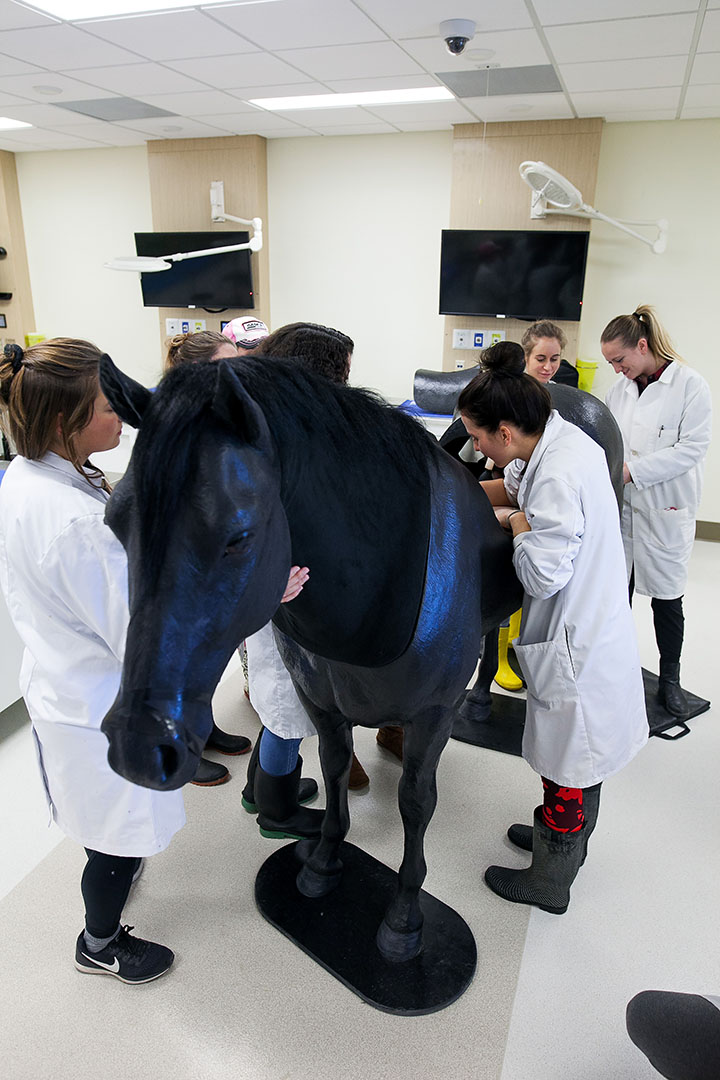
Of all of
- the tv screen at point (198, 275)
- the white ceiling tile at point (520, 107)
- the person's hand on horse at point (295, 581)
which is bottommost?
the person's hand on horse at point (295, 581)

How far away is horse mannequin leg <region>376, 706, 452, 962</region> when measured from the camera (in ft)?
4.59

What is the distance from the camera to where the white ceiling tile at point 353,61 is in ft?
10.5

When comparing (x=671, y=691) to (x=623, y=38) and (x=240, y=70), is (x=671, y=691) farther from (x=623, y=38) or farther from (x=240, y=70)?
(x=240, y=70)

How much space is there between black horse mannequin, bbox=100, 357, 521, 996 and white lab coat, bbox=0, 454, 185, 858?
334 mm

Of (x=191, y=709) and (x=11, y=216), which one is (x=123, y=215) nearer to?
(x=11, y=216)

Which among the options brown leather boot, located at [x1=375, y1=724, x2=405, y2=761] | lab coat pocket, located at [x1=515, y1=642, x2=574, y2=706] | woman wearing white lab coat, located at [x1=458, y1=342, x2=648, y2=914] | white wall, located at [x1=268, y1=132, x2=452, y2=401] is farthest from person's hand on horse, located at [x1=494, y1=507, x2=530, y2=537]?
white wall, located at [x1=268, y1=132, x2=452, y2=401]

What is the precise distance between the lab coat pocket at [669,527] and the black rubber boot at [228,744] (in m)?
1.68

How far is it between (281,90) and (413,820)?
402 centimetres

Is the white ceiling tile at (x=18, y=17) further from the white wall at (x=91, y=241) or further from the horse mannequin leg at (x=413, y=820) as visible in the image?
the horse mannequin leg at (x=413, y=820)

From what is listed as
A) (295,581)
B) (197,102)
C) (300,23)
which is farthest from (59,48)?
(295,581)

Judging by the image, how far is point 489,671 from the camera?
251 centimetres

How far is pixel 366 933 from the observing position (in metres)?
1.61

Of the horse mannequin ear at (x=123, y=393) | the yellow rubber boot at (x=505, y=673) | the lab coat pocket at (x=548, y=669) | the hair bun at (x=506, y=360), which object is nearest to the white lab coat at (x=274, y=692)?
the lab coat pocket at (x=548, y=669)

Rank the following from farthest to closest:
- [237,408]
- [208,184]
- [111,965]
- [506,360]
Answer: [208,184] < [111,965] < [506,360] < [237,408]
